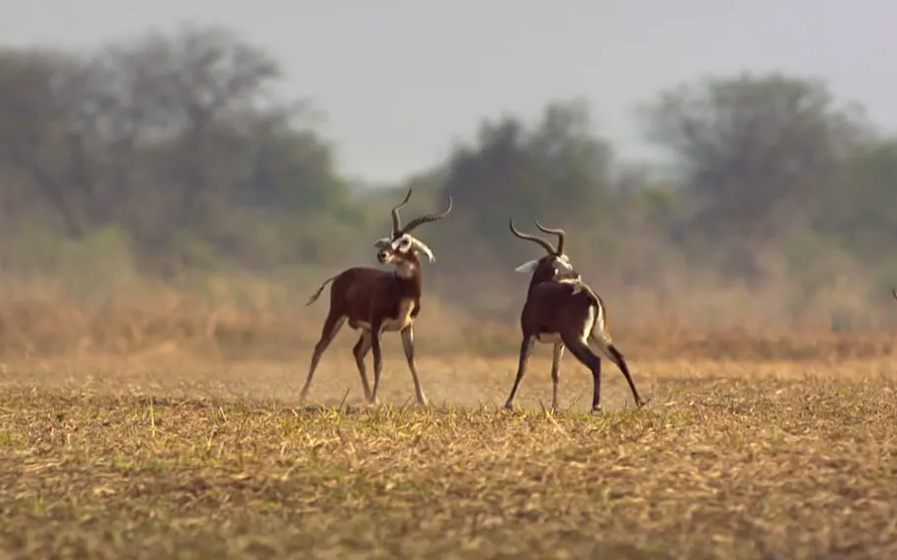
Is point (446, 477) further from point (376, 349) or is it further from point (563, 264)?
point (563, 264)

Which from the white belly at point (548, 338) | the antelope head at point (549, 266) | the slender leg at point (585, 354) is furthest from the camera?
the antelope head at point (549, 266)

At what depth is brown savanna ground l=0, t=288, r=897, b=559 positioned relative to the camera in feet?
24.5

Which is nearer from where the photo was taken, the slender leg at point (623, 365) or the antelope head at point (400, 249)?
the slender leg at point (623, 365)

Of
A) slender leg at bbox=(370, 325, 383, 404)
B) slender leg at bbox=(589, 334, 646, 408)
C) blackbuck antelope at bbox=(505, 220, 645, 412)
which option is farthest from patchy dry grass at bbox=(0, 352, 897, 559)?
slender leg at bbox=(370, 325, 383, 404)

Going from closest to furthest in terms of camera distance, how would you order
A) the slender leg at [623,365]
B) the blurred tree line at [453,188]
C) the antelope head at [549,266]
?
1. the slender leg at [623,365]
2. the antelope head at [549,266]
3. the blurred tree line at [453,188]

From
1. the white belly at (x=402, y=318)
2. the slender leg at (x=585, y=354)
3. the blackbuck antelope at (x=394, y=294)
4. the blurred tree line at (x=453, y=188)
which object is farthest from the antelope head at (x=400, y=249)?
the blurred tree line at (x=453, y=188)

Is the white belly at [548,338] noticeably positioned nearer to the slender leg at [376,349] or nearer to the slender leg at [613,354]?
the slender leg at [613,354]

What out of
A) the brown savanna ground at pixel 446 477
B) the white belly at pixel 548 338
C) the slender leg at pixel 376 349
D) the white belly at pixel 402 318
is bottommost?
the brown savanna ground at pixel 446 477

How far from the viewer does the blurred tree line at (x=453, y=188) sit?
31500 mm

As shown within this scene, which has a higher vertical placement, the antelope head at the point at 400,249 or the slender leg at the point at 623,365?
the antelope head at the point at 400,249

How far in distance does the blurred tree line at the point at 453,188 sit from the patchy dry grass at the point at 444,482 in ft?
60.5

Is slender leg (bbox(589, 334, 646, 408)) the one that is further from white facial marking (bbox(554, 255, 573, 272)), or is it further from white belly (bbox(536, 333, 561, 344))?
white facial marking (bbox(554, 255, 573, 272))

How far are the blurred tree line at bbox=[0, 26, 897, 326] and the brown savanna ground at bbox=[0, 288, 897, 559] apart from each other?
51.5 ft

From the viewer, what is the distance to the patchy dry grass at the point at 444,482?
745 centimetres
